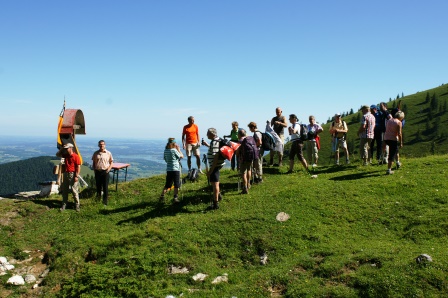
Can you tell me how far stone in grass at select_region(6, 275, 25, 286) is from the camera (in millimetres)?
10102

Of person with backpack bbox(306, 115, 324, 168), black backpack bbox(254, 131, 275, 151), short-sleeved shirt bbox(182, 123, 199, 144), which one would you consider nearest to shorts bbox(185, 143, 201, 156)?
short-sleeved shirt bbox(182, 123, 199, 144)

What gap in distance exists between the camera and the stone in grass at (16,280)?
398 inches

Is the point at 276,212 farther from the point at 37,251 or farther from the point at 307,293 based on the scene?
the point at 37,251

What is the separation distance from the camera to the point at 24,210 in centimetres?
1455

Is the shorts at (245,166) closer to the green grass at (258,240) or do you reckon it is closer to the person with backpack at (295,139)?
the green grass at (258,240)

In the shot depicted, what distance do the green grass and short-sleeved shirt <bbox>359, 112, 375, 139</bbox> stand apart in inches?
104

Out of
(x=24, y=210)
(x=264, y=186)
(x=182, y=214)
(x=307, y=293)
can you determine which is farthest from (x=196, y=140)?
(x=307, y=293)

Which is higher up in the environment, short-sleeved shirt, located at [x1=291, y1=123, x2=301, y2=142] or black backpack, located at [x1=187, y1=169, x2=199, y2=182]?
short-sleeved shirt, located at [x1=291, y1=123, x2=301, y2=142]

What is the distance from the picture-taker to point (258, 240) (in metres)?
11.1

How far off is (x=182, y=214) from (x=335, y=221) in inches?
226

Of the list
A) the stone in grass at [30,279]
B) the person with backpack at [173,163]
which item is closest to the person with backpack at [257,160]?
the person with backpack at [173,163]

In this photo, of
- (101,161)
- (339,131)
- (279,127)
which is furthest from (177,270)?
(339,131)

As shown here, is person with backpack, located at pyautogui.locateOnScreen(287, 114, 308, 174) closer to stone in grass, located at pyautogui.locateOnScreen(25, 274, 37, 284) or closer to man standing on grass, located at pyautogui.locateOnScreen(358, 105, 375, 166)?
man standing on grass, located at pyautogui.locateOnScreen(358, 105, 375, 166)

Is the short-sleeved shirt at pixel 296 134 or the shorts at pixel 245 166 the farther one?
the short-sleeved shirt at pixel 296 134
